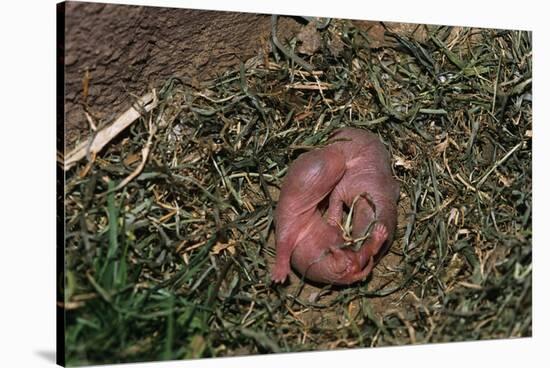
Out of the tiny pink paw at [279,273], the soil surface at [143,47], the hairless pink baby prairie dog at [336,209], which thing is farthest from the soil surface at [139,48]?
the tiny pink paw at [279,273]

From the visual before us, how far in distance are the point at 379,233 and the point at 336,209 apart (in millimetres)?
177

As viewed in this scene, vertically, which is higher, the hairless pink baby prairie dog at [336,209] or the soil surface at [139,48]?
the soil surface at [139,48]

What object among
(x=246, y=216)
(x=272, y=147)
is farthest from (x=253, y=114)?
(x=246, y=216)

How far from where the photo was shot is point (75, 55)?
2762 millimetres

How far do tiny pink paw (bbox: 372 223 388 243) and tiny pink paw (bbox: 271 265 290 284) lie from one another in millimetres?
300

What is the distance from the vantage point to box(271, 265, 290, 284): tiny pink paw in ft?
10.2

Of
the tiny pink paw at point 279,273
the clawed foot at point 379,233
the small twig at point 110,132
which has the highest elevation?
the small twig at point 110,132

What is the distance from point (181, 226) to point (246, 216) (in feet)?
0.76

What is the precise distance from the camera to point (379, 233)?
3.14m

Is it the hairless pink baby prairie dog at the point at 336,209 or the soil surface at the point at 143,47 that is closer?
the soil surface at the point at 143,47

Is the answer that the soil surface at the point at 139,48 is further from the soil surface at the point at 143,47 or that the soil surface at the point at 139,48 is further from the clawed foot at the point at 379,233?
the clawed foot at the point at 379,233

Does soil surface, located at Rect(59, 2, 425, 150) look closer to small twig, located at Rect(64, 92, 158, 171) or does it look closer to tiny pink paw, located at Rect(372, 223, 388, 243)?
small twig, located at Rect(64, 92, 158, 171)

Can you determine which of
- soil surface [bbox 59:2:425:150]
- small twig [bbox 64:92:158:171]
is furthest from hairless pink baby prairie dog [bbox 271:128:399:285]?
small twig [bbox 64:92:158:171]

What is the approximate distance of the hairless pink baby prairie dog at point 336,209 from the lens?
3117 millimetres
